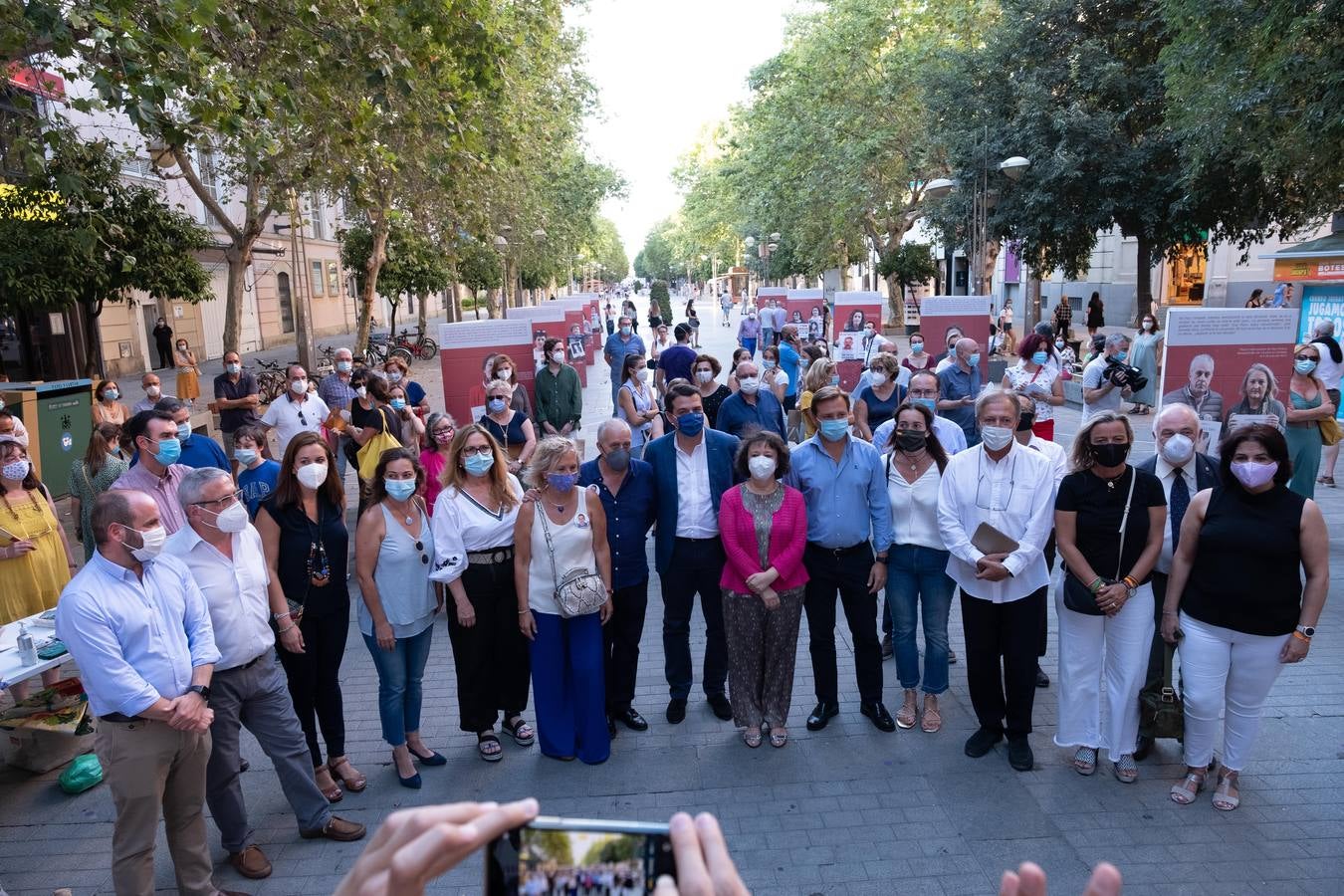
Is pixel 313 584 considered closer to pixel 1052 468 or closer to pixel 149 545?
pixel 149 545

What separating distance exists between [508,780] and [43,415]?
941cm

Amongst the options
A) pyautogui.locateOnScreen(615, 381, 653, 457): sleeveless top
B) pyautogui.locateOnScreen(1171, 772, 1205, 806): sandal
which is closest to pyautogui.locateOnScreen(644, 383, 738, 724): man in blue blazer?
pyautogui.locateOnScreen(1171, 772, 1205, 806): sandal

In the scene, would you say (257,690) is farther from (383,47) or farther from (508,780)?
(383,47)

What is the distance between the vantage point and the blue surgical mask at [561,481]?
494 cm

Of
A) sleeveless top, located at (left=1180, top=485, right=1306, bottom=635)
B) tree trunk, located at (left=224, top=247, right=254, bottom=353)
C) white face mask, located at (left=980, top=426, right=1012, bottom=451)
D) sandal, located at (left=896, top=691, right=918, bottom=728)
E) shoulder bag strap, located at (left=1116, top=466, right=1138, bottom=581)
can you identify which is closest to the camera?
sleeveless top, located at (left=1180, top=485, right=1306, bottom=635)

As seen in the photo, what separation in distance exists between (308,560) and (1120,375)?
6981mm

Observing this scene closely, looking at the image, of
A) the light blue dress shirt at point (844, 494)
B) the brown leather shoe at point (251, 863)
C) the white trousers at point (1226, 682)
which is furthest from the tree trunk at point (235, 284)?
the white trousers at point (1226, 682)

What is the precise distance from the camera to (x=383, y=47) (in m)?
9.77

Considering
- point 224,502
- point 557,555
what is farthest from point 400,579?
point 224,502

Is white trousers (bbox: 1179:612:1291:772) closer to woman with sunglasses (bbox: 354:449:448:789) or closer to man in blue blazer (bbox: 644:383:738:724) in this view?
man in blue blazer (bbox: 644:383:738:724)

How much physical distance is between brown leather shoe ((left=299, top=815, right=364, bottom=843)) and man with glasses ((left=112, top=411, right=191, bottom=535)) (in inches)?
97.3

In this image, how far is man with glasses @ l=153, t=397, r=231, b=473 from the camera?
6.25m

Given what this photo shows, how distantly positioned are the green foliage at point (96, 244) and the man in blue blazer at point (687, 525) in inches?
407

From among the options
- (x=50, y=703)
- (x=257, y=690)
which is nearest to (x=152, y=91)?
(x=50, y=703)
